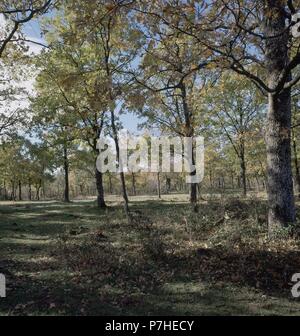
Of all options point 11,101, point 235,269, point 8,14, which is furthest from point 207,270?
point 11,101

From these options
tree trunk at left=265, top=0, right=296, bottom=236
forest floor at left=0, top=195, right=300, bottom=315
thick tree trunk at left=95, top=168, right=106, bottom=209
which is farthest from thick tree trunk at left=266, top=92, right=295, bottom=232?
thick tree trunk at left=95, top=168, right=106, bottom=209

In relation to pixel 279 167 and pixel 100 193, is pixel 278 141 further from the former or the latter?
pixel 100 193

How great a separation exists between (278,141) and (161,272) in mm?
5037

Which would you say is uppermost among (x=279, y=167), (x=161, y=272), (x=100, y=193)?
(x=279, y=167)

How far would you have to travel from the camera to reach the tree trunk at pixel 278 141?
9969mm

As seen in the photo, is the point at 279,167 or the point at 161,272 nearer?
the point at 161,272

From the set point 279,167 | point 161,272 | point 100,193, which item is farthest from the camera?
point 100,193

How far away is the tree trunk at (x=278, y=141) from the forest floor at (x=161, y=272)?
799 millimetres

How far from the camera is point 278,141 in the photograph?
10133 mm

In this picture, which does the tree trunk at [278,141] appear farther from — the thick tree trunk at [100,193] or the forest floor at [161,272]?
the thick tree trunk at [100,193]

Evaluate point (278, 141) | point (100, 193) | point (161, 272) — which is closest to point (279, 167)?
point (278, 141)

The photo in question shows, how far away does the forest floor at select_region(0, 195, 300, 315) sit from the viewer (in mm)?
6305

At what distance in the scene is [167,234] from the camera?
1198 centimetres
